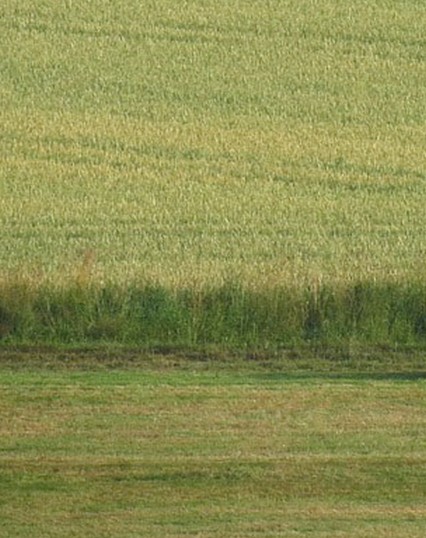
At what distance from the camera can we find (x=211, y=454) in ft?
27.8

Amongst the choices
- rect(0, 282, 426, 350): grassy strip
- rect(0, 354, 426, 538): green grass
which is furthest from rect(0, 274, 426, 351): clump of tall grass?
rect(0, 354, 426, 538): green grass

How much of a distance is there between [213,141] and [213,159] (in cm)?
82

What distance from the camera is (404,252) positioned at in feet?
58.8

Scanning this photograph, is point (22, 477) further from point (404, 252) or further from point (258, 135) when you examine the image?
point (258, 135)

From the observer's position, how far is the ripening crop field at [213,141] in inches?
692

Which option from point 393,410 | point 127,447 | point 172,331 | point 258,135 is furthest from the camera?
point 258,135

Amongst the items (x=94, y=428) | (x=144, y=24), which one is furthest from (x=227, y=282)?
(x=144, y=24)

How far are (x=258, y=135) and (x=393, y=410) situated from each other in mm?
13483

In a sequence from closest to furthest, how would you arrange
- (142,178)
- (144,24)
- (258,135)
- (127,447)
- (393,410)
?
(127,447) < (393,410) < (142,178) < (258,135) < (144,24)

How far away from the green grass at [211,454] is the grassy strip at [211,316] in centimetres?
131

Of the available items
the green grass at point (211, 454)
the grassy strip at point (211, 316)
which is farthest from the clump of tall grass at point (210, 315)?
the green grass at point (211, 454)

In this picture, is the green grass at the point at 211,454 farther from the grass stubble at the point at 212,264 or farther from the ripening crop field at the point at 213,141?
the ripening crop field at the point at 213,141

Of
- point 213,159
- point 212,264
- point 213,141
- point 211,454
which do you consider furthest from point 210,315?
point 213,141

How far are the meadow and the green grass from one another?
6.84 ft
